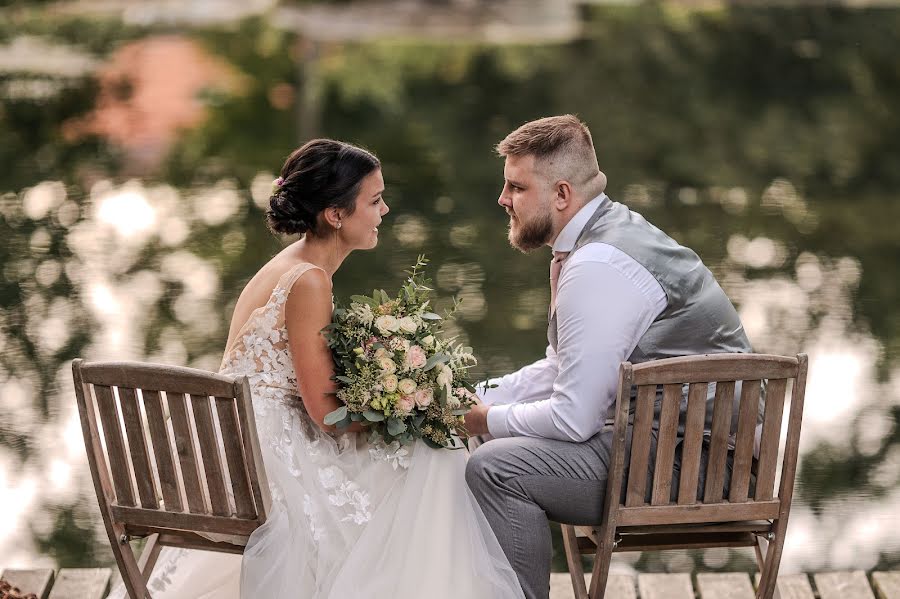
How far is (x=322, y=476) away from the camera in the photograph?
321cm

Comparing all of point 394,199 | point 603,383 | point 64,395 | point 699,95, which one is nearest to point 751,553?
point 603,383

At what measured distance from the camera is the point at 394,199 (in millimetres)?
9516

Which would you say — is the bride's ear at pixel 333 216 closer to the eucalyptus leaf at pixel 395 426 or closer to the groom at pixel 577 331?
the groom at pixel 577 331

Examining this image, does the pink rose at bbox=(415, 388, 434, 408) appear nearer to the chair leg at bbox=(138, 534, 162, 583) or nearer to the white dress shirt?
the white dress shirt

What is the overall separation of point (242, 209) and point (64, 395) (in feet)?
11.5

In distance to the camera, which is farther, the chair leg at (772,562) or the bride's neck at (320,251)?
the bride's neck at (320,251)

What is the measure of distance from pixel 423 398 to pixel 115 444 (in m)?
0.77

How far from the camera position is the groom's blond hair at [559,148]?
346 centimetres

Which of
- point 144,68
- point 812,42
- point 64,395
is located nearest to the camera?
point 64,395

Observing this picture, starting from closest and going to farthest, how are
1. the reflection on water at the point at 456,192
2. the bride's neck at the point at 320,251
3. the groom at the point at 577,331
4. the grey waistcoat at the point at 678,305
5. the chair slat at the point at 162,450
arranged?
the chair slat at the point at 162,450 < the groom at the point at 577,331 < the grey waistcoat at the point at 678,305 < the bride's neck at the point at 320,251 < the reflection on water at the point at 456,192

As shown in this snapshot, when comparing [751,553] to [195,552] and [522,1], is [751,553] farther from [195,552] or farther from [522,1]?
[522,1]

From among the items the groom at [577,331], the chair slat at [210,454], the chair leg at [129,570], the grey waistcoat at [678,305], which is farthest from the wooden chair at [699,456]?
the chair leg at [129,570]

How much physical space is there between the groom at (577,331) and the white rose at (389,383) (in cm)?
28

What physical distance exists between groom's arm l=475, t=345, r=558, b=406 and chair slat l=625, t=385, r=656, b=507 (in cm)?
69
